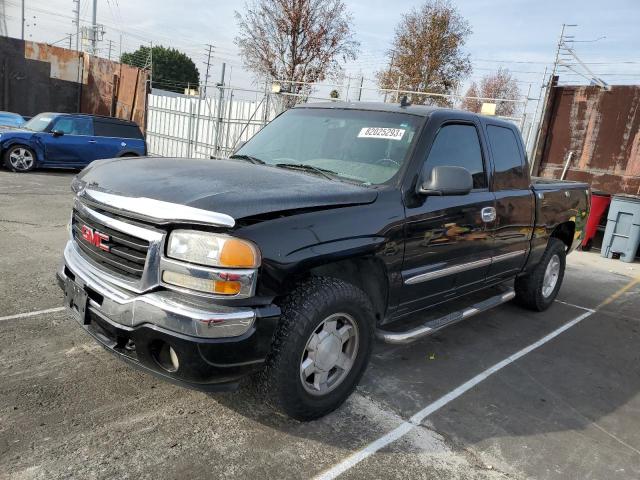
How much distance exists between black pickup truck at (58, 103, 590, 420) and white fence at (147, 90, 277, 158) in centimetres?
1117

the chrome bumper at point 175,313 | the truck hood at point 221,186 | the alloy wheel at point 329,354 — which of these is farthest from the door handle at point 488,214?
the chrome bumper at point 175,313

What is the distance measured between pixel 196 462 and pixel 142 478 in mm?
275

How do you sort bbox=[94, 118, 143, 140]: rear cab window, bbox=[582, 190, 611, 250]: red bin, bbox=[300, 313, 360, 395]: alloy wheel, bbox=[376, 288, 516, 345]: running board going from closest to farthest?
bbox=[300, 313, 360, 395]: alloy wheel, bbox=[376, 288, 516, 345]: running board, bbox=[582, 190, 611, 250]: red bin, bbox=[94, 118, 143, 140]: rear cab window

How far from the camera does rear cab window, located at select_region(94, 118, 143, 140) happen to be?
14.1 m

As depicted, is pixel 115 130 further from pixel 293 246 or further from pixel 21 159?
pixel 293 246

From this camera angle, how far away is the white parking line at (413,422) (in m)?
2.78

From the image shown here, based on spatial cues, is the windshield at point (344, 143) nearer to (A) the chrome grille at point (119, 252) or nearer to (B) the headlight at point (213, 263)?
(B) the headlight at point (213, 263)

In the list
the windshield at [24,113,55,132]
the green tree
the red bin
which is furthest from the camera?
the green tree

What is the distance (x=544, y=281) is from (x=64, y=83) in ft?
71.8

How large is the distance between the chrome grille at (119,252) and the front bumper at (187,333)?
111mm

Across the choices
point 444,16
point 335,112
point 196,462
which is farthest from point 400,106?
point 444,16

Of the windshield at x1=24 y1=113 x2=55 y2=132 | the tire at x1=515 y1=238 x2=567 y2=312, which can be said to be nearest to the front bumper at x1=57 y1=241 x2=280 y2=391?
the tire at x1=515 y1=238 x2=567 y2=312

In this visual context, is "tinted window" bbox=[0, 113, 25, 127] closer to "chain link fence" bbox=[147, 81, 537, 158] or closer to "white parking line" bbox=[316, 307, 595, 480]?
"chain link fence" bbox=[147, 81, 537, 158]

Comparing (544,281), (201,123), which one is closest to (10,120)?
(201,123)
